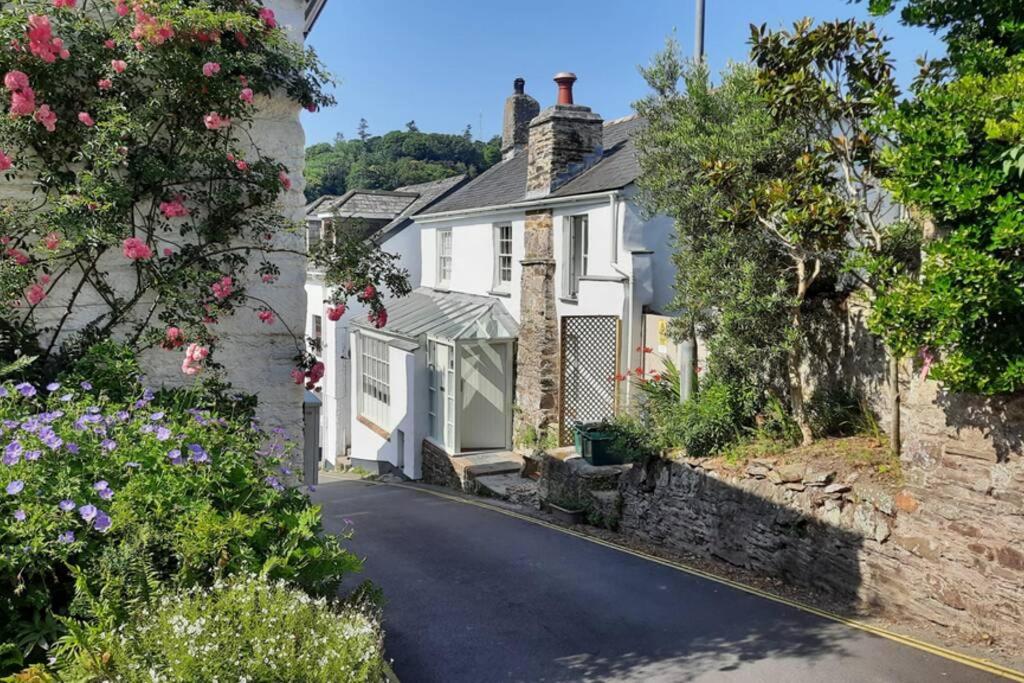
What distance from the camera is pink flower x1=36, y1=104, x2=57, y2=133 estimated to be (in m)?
6.02

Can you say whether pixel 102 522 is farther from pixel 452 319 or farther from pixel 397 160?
pixel 397 160

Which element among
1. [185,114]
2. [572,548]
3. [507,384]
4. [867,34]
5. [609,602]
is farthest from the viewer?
[507,384]

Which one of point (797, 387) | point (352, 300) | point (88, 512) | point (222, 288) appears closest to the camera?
point (88, 512)

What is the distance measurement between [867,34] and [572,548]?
7.08 metres

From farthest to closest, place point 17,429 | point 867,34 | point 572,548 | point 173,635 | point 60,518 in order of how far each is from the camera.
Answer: point 572,548 < point 867,34 < point 17,429 < point 60,518 < point 173,635

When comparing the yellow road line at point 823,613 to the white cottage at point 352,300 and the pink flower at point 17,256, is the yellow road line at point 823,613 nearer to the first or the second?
the pink flower at point 17,256

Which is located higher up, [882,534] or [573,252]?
[573,252]

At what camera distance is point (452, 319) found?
19500 millimetres

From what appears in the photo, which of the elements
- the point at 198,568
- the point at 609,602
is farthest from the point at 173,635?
the point at 609,602

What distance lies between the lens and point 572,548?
1062cm

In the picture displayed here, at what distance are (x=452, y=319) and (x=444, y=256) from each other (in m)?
4.31

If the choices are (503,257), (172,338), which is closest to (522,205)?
(503,257)

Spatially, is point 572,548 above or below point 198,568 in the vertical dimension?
below

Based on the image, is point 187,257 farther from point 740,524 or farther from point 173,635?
point 740,524
